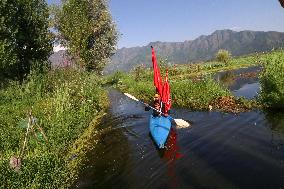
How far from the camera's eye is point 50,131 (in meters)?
18.0

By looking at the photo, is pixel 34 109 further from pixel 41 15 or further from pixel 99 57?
pixel 99 57

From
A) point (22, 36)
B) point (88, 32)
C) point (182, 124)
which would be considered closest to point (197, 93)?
point (182, 124)

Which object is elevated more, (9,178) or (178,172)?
(9,178)

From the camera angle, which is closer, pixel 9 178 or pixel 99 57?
pixel 9 178

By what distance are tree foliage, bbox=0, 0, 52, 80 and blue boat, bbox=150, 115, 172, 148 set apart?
20051 millimetres

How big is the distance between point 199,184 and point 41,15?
3442 cm

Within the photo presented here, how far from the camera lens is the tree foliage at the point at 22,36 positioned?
34.2m

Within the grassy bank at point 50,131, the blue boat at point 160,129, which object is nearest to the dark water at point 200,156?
the blue boat at point 160,129

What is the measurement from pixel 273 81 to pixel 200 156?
320 inches

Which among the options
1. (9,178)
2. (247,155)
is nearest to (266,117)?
(247,155)

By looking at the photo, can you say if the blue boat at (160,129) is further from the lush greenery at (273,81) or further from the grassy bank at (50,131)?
the lush greenery at (273,81)

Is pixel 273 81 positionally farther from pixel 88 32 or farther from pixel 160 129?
pixel 88 32

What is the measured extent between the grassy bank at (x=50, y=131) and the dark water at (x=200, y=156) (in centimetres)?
114

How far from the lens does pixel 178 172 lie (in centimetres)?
1359
